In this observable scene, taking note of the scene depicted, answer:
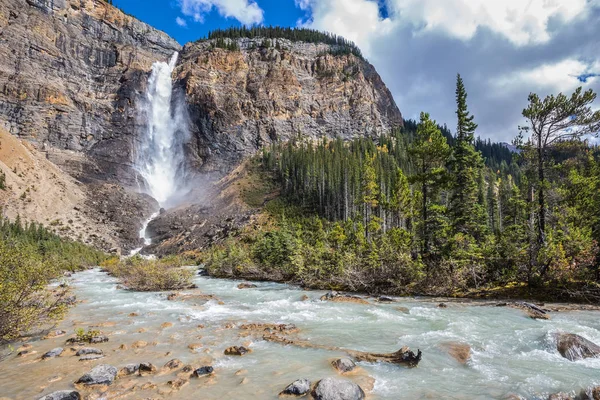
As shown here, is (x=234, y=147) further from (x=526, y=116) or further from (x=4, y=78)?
(x=526, y=116)

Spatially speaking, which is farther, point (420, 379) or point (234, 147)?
point (234, 147)

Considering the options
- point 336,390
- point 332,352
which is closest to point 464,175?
point 332,352

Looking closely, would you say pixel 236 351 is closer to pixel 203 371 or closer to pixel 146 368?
pixel 203 371

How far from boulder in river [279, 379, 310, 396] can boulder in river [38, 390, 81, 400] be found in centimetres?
467

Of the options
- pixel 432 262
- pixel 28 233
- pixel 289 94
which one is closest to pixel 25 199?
pixel 28 233

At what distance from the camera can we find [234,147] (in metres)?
116

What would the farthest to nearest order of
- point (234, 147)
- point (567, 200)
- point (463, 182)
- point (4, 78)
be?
point (234, 147)
point (4, 78)
point (463, 182)
point (567, 200)

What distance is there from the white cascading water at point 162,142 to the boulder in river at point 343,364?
99.0 meters

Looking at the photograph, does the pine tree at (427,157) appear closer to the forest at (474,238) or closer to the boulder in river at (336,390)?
the forest at (474,238)

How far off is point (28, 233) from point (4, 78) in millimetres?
70289

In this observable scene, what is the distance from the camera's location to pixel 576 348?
10.0 meters

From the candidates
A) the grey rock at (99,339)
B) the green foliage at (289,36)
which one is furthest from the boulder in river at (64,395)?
the green foliage at (289,36)

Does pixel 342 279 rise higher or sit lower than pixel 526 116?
lower

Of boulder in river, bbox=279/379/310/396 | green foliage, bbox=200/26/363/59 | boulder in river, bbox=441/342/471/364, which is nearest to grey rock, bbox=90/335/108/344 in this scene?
boulder in river, bbox=279/379/310/396
